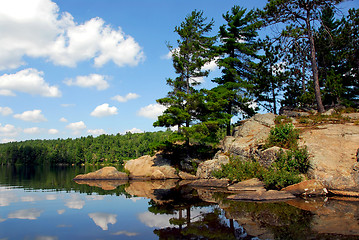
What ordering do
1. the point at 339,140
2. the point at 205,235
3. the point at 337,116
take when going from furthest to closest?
the point at 337,116 → the point at 339,140 → the point at 205,235

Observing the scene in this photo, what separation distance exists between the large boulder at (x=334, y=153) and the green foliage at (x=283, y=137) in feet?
2.09

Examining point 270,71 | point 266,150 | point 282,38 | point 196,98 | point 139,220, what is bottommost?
point 139,220

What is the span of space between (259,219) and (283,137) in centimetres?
1060

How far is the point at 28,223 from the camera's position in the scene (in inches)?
383

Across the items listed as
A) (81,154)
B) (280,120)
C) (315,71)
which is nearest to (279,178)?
(280,120)

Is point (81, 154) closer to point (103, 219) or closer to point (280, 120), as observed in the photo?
point (280, 120)

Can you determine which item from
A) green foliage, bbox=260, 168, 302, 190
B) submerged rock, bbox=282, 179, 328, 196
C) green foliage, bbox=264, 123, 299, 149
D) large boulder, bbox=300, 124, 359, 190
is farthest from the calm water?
green foliage, bbox=264, 123, 299, 149

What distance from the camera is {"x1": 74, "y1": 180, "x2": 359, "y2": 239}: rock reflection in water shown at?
7582 millimetres

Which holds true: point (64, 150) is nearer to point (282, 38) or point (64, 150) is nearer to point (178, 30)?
point (178, 30)

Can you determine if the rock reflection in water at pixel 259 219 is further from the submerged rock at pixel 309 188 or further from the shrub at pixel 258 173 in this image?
the shrub at pixel 258 173

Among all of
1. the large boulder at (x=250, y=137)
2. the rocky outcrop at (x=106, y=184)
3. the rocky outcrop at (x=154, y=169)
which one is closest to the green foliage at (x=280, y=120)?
the large boulder at (x=250, y=137)

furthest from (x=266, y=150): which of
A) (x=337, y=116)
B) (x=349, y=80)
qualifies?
(x=349, y=80)

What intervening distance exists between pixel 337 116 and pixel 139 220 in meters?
19.8

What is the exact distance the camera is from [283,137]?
18391 mm
